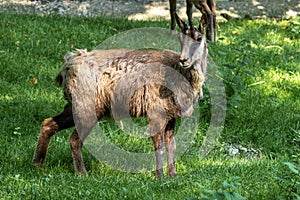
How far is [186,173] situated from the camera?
6.22 metres

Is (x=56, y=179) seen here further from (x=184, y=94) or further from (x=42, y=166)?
(x=184, y=94)

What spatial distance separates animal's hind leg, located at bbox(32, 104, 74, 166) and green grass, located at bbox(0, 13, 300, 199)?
13 centimetres

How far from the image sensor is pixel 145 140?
7.20m

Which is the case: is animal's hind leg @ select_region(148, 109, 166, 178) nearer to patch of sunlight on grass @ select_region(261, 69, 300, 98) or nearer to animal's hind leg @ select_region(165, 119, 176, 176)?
animal's hind leg @ select_region(165, 119, 176, 176)

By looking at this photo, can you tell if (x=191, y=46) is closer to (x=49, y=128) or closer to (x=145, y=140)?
(x=49, y=128)

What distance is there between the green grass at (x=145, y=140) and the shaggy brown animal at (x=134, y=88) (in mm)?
576

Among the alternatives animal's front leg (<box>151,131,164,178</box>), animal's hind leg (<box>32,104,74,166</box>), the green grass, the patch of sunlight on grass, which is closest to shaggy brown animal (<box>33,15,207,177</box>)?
animal's front leg (<box>151,131,164,178</box>)

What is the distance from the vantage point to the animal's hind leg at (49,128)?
6.21 m

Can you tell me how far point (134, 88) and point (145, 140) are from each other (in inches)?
52.7

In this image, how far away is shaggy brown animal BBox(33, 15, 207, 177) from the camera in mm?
5973

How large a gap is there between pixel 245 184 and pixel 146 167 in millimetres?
1312

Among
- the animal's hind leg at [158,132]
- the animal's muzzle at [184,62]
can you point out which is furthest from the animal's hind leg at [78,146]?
the animal's muzzle at [184,62]

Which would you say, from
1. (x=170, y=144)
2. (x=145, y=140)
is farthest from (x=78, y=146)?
(x=145, y=140)

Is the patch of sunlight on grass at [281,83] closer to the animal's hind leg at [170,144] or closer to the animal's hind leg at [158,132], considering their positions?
the animal's hind leg at [170,144]
